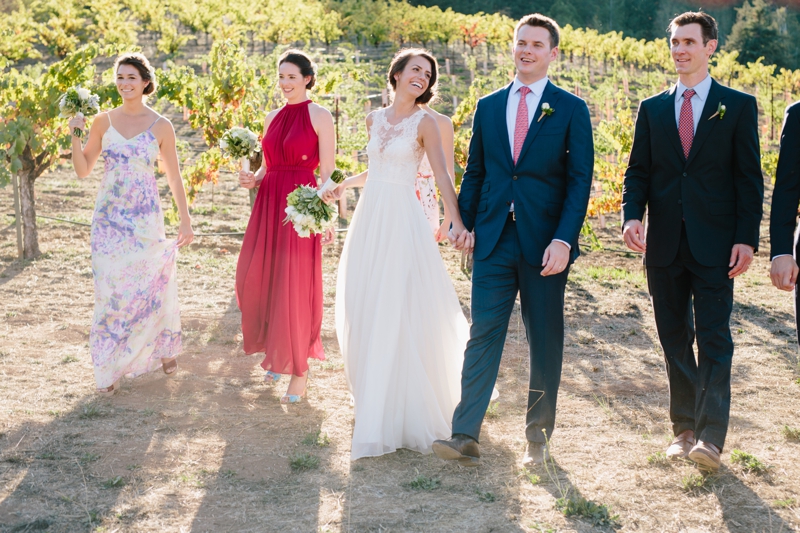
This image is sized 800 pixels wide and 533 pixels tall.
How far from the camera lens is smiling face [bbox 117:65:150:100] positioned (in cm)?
485

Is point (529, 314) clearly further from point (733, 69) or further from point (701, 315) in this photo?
point (733, 69)

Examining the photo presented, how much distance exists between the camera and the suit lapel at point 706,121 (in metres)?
3.58

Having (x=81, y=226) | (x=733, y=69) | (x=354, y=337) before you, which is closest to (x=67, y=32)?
(x=81, y=226)

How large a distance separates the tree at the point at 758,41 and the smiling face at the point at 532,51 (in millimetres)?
45128

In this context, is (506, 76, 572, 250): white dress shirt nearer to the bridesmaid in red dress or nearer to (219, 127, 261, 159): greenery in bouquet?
the bridesmaid in red dress

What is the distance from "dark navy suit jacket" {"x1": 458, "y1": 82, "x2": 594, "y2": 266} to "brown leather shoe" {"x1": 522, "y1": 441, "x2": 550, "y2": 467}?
90cm

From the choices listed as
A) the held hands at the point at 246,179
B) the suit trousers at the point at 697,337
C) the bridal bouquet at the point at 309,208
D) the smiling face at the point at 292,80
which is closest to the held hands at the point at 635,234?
the suit trousers at the point at 697,337

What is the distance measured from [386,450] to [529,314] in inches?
38.4

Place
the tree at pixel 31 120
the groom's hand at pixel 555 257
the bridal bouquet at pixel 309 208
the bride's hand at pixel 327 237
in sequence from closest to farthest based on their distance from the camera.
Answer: the groom's hand at pixel 555 257
the bridal bouquet at pixel 309 208
the bride's hand at pixel 327 237
the tree at pixel 31 120

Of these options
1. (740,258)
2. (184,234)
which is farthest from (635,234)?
(184,234)

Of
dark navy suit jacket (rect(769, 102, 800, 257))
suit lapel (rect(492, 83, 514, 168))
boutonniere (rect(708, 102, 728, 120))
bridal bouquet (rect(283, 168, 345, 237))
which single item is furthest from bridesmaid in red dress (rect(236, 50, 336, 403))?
dark navy suit jacket (rect(769, 102, 800, 257))

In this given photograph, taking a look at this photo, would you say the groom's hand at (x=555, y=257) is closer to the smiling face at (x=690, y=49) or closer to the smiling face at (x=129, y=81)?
the smiling face at (x=690, y=49)

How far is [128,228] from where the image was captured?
4.98 metres

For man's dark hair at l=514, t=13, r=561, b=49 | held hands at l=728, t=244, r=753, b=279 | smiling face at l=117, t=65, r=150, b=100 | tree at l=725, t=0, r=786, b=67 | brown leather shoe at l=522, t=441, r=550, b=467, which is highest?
tree at l=725, t=0, r=786, b=67
